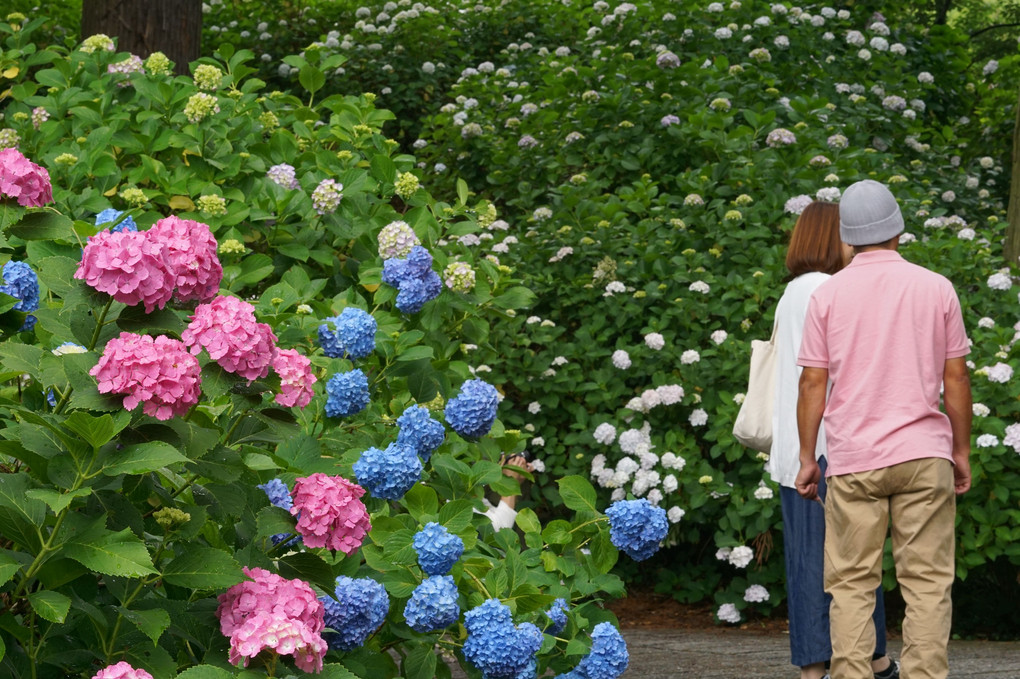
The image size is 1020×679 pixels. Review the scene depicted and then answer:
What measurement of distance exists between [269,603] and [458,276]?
1.88 meters

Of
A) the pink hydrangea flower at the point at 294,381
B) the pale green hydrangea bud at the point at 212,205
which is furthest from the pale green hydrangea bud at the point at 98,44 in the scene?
the pink hydrangea flower at the point at 294,381

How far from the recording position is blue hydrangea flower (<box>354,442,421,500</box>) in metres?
2.33

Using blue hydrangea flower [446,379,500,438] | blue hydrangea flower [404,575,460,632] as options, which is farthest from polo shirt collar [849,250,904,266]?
blue hydrangea flower [404,575,460,632]

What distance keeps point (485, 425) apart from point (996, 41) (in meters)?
13.8

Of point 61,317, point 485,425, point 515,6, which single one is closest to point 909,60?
point 515,6

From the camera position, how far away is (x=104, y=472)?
5.21 feet

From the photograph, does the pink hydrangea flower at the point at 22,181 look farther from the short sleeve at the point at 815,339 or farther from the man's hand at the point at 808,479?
the man's hand at the point at 808,479

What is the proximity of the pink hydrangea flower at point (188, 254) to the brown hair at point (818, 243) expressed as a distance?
292 centimetres

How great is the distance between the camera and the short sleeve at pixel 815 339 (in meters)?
3.77

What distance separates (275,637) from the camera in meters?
1.65

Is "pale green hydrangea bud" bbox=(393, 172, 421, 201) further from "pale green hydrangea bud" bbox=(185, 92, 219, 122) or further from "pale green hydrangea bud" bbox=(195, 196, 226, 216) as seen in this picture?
"pale green hydrangea bud" bbox=(185, 92, 219, 122)

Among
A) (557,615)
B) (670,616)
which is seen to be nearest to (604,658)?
(557,615)

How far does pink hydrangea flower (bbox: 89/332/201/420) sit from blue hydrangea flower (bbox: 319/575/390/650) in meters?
0.56

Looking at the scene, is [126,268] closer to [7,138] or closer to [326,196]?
[326,196]
